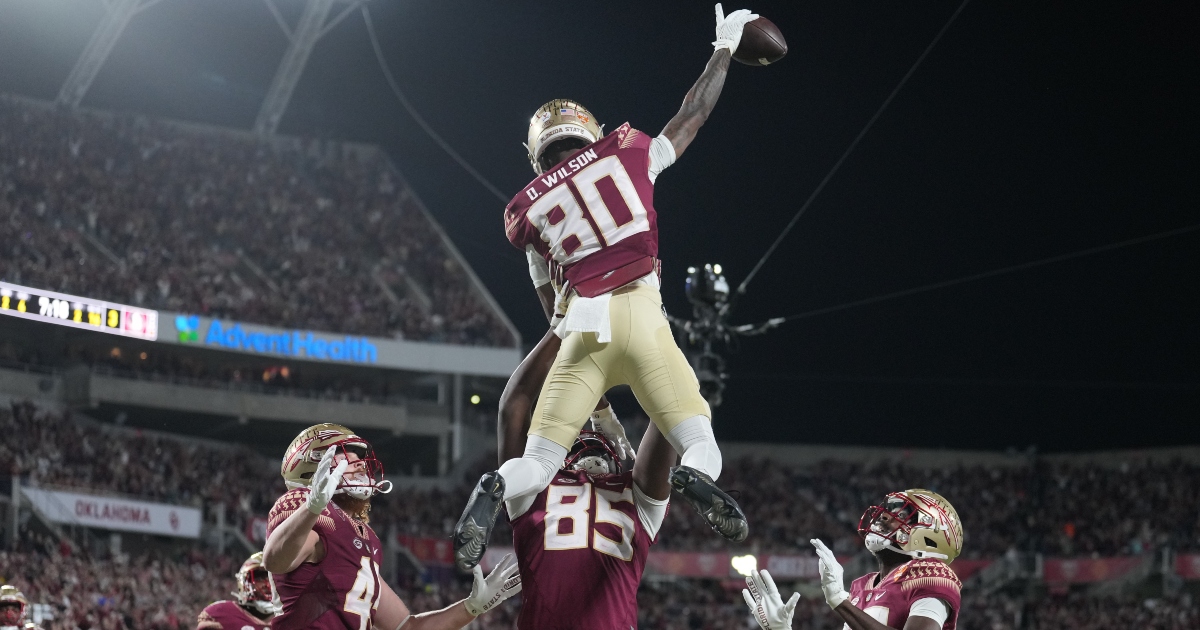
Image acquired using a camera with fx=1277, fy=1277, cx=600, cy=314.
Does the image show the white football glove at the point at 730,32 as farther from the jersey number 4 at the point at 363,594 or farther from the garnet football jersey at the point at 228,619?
the garnet football jersey at the point at 228,619

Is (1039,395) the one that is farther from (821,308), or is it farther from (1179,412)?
(821,308)

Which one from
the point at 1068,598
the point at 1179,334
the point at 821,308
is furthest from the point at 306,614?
the point at 1179,334

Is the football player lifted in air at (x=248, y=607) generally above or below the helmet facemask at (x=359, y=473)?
below

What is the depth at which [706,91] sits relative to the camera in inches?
225

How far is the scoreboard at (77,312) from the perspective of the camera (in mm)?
27438

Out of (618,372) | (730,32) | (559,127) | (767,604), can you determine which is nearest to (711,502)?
(618,372)

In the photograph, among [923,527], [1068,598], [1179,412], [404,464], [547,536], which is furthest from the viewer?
[404,464]

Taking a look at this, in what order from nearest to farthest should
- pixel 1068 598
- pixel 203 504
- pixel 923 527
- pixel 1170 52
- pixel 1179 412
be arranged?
pixel 923 527, pixel 1170 52, pixel 203 504, pixel 1068 598, pixel 1179 412

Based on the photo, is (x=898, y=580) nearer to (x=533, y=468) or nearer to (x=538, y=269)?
(x=533, y=468)

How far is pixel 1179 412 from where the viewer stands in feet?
119

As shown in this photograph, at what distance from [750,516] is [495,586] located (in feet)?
97.2

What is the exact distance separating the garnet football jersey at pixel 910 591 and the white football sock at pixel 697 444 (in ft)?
4.82

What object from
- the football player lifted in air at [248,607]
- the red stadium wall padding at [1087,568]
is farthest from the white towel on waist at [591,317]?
the red stadium wall padding at [1087,568]

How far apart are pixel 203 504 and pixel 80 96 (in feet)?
50.3
